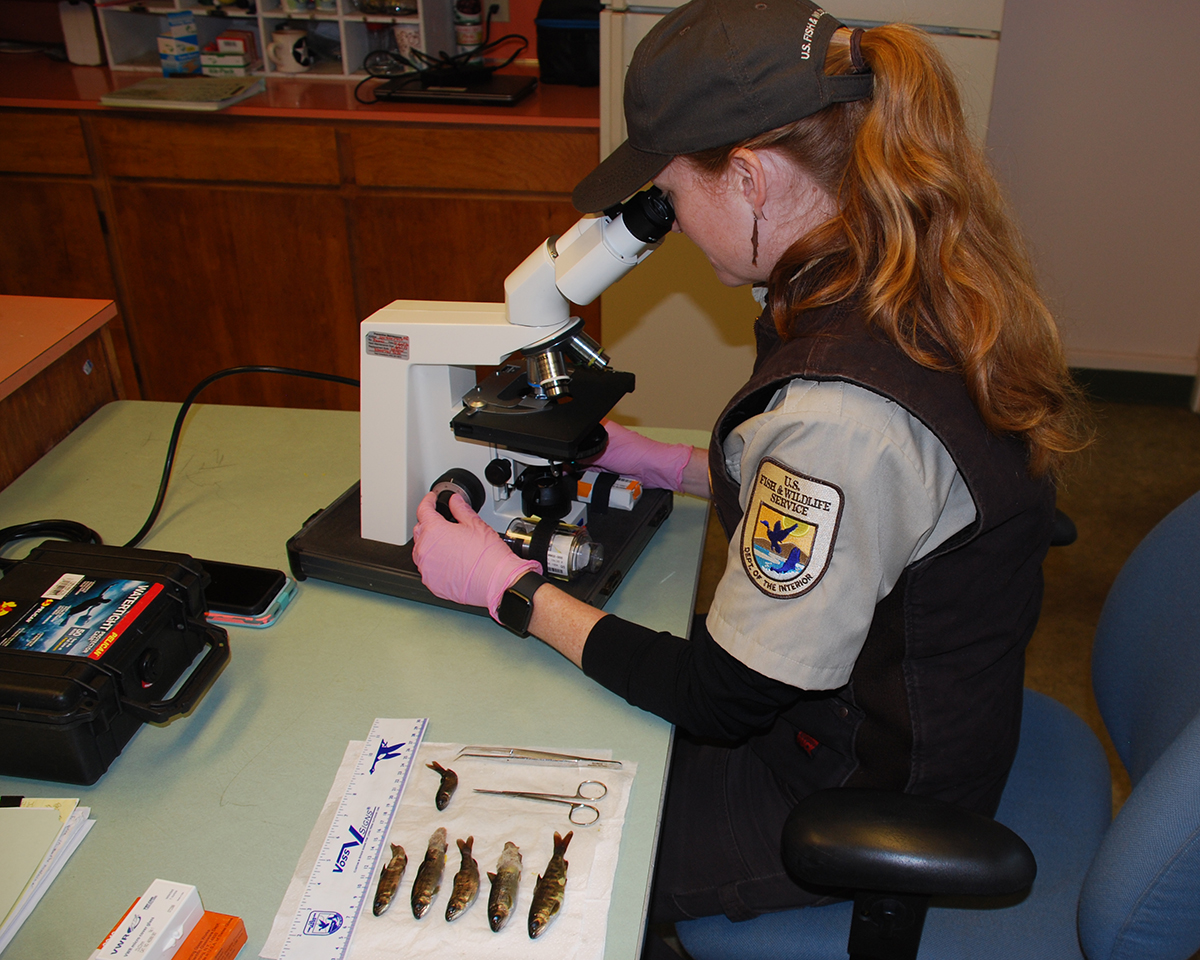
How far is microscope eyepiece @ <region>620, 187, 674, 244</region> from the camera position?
3.05 feet

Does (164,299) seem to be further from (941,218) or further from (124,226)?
(941,218)

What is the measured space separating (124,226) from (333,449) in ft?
5.67

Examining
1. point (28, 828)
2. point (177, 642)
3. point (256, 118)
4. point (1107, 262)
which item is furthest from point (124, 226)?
point (1107, 262)

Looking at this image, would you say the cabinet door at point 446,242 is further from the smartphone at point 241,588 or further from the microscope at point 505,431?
the smartphone at point 241,588

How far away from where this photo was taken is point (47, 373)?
1.42 m

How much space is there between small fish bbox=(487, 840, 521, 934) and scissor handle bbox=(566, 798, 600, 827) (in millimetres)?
59

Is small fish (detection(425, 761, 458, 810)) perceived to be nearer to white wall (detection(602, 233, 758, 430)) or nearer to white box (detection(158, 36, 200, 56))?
white wall (detection(602, 233, 758, 430))

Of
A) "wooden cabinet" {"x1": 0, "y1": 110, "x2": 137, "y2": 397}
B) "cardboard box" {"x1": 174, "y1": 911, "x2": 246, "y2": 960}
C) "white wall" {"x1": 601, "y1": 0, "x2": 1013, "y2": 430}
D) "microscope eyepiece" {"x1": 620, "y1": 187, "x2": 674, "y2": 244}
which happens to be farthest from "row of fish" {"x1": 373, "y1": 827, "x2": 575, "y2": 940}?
"wooden cabinet" {"x1": 0, "y1": 110, "x2": 137, "y2": 397}

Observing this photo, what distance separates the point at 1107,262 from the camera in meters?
2.98

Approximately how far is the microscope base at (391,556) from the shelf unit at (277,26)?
6.41 ft

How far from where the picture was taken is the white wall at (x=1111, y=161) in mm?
2682

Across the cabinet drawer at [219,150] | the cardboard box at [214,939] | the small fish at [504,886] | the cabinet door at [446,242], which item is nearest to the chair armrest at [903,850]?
the small fish at [504,886]

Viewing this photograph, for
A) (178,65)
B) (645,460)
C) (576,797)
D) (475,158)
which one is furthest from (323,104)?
(576,797)

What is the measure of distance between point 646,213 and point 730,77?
5.9 inches
